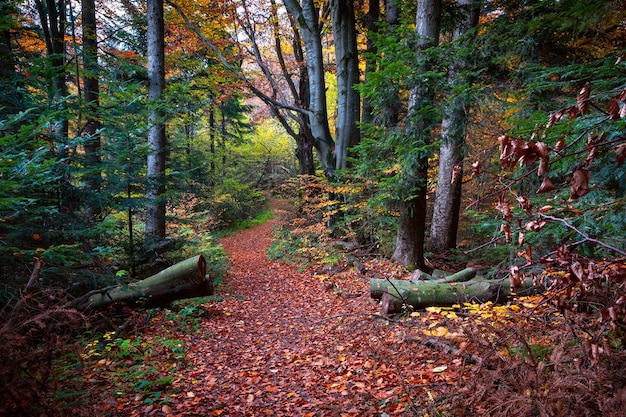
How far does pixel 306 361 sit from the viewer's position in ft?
16.1

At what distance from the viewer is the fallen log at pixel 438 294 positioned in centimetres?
536

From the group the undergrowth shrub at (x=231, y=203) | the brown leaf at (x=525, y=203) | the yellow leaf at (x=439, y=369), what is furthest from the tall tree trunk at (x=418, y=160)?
the undergrowth shrub at (x=231, y=203)

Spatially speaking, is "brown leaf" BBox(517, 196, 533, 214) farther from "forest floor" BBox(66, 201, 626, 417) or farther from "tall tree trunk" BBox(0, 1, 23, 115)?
"tall tree trunk" BBox(0, 1, 23, 115)

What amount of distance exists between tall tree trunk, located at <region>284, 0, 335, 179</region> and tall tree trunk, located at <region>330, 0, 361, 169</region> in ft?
1.38

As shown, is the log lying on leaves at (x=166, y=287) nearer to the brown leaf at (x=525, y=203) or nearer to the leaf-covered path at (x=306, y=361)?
the leaf-covered path at (x=306, y=361)

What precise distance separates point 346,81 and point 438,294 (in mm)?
7982

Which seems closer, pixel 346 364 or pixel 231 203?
pixel 346 364

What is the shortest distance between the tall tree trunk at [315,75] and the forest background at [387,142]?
0.06 m

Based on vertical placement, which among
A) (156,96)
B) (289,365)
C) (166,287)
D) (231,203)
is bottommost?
(289,365)

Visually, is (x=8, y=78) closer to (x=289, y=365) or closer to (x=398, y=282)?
(x=289, y=365)

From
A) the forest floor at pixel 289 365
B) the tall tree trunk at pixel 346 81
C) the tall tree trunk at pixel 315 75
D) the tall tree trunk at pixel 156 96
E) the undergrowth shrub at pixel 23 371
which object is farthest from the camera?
the tall tree trunk at pixel 315 75

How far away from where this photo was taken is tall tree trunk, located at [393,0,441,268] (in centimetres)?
668

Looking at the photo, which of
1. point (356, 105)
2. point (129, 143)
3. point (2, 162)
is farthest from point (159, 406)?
point (356, 105)

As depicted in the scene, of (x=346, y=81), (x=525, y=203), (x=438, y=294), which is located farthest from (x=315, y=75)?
(x=525, y=203)
